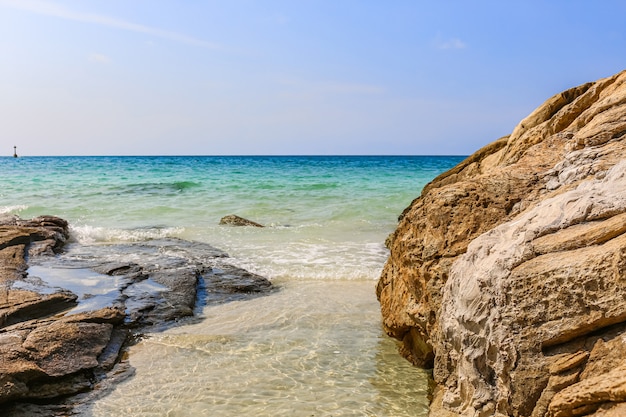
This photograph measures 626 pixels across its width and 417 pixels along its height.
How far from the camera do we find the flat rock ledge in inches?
185

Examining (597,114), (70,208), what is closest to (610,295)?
(597,114)

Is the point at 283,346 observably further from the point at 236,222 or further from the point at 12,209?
the point at 12,209

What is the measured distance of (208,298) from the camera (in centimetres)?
789

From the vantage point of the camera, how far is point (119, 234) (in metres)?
14.2

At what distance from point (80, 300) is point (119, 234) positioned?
7.51m

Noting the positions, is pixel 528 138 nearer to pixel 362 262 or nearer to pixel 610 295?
pixel 610 295

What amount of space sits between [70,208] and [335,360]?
1810cm

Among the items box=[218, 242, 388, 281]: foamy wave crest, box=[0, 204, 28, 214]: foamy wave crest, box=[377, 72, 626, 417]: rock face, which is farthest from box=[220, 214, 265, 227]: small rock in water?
box=[377, 72, 626, 417]: rock face

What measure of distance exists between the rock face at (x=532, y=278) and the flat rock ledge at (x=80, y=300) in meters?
3.27

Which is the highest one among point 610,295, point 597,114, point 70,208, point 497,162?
point 597,114

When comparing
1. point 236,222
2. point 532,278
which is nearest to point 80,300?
point 532,278

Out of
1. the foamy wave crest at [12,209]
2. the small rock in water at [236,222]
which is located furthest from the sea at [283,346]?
the foamy wave crest at [12,209]

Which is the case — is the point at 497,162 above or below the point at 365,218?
above

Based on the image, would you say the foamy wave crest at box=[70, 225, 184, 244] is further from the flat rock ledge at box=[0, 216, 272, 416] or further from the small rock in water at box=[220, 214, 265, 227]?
the small rock in water at box=[220, 214, 265, 227]
